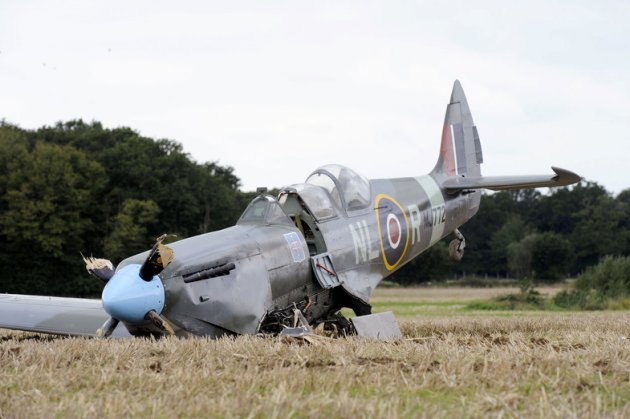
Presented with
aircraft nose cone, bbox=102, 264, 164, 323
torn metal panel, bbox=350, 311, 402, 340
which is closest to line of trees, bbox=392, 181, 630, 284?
torn metal panel, bbox=350, 311, 402, 340

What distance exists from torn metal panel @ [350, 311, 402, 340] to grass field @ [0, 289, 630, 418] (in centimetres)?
314

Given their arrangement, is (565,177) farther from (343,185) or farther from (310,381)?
(310,381)

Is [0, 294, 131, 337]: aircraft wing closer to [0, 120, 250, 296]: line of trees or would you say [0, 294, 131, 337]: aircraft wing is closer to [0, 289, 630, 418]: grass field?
[0, 289, 630, 418]: grass field

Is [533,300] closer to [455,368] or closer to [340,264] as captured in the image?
[340,264]

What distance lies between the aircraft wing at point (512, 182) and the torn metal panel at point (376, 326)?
3.56m

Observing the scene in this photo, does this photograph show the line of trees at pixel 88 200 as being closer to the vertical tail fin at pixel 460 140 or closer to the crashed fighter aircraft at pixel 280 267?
the vertical tail fin at pixel 460 140

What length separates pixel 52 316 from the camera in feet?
33.5

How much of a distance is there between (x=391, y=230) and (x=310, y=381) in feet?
Answer: 25.3

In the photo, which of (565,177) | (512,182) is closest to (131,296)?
(565,177)

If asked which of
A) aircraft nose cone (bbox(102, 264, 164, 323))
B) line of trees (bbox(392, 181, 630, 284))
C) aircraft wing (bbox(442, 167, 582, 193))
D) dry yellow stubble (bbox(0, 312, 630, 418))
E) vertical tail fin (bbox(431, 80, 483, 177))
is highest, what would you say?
vertical tail fin (bbox(431, 80, 483, 177))

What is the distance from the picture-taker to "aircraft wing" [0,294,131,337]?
32.3ft

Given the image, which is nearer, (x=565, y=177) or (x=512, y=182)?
(x=565, y=177)

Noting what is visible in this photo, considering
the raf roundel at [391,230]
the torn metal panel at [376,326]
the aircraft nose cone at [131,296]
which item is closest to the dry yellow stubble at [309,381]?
the aircraft nose cone at [131,296]

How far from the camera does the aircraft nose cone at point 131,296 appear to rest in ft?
26.3
